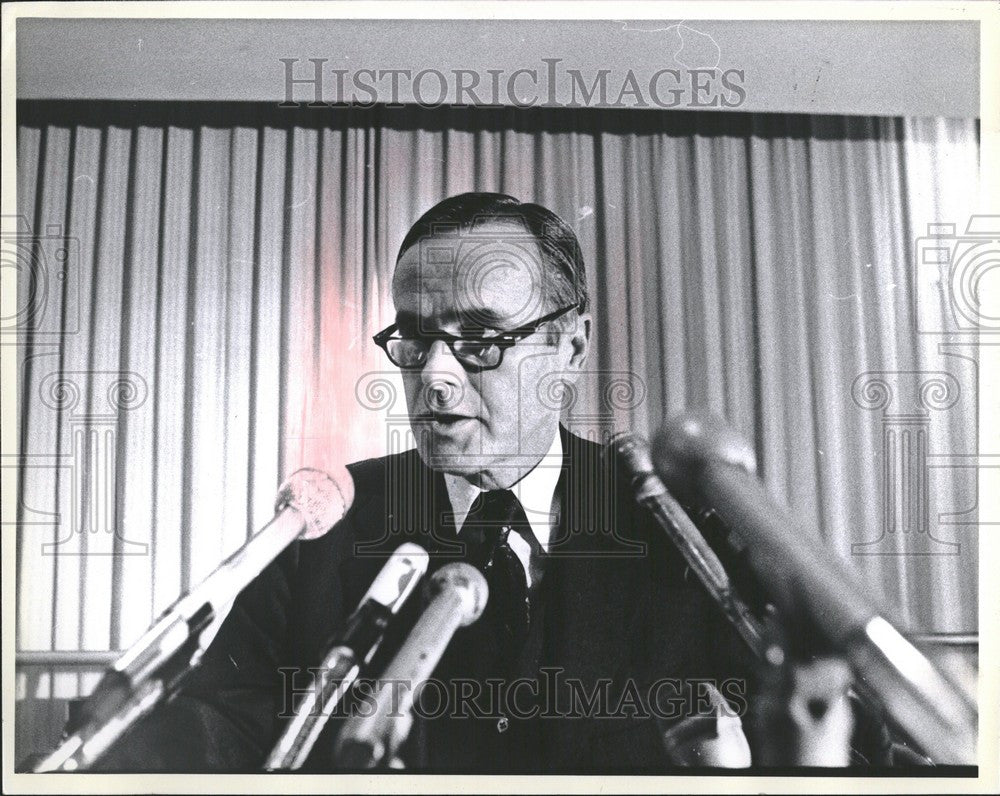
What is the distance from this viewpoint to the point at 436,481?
2.24 m

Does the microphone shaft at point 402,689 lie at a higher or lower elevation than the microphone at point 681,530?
lower

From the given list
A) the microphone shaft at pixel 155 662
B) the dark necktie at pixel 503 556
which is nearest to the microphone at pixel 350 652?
the dark necktie at pixel 503 556

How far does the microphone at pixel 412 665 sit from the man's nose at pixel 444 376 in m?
0.38

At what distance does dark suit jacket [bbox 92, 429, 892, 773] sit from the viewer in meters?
2.19

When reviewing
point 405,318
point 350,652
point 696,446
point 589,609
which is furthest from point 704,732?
point 405,318

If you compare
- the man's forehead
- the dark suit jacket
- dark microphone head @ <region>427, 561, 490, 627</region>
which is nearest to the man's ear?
the man's forehead

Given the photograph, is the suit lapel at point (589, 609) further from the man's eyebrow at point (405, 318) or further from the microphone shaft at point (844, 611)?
the man's eyebrow at point (405, 318)

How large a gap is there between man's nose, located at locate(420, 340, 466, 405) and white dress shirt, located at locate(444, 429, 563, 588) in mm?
178

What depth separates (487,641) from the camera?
2.21m

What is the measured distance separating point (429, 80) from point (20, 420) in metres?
1.24

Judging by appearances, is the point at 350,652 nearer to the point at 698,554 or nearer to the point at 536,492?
the point at 536,492

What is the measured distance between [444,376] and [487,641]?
1.97 feet

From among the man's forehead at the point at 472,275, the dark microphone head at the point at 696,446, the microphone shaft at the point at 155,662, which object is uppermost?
the man's forehead at the point at 472,275

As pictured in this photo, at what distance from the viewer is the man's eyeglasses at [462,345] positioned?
2.23 meters
